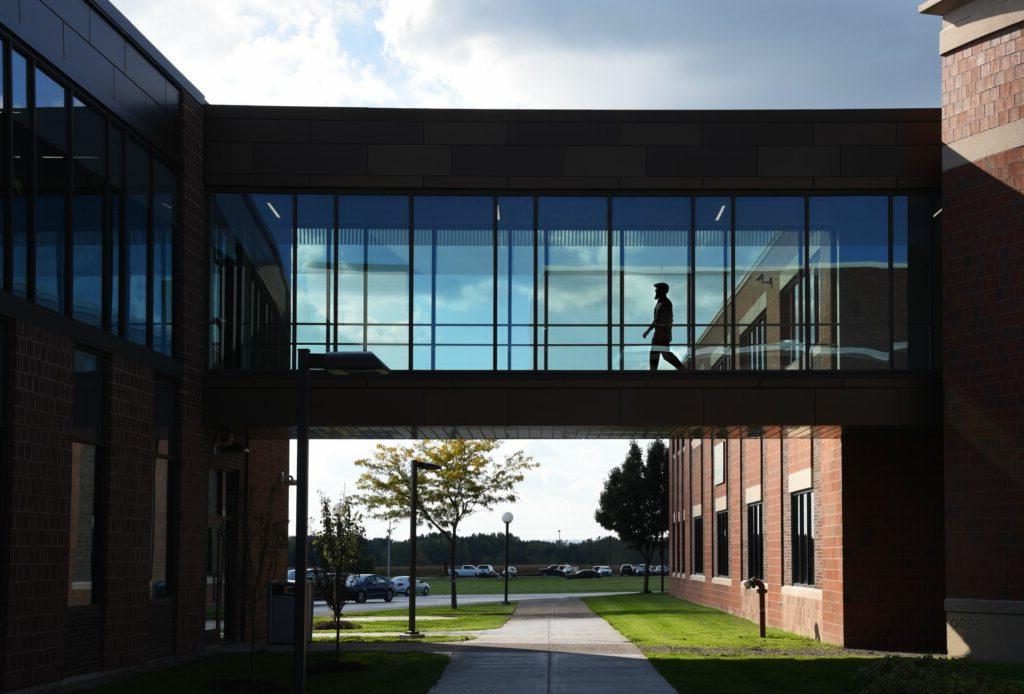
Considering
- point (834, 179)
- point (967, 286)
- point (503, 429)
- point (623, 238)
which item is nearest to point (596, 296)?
point (623, 238)

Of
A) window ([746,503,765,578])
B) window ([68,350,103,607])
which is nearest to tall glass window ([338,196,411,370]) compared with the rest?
window ([68,350,103,607])

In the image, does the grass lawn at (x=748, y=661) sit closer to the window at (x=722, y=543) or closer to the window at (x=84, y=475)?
the window at (x=722, y=543)

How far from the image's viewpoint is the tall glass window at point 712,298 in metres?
24.9

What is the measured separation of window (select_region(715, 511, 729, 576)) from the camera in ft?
135

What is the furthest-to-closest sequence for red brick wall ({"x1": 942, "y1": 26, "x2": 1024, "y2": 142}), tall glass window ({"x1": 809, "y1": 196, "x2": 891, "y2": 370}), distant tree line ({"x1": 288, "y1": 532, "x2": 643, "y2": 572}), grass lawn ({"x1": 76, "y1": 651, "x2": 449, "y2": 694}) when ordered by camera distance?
distant tree line ({"x1": 288, "y1": 532, "x2": 643, "y2": 572})
tall glass window ({"x1": 809, "y1": 196, "x2": 891, "y2": 370})
red brick wall ({"x1": 942, "y1": 26, "x2": 1024, "y2": 142})
grass lawn ({"x1": 76, "y1": 651, "x2": 449, "y2": 694})

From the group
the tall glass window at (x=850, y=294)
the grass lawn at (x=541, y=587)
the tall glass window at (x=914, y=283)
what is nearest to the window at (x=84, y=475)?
the tall glass window at (x=850, y=294)

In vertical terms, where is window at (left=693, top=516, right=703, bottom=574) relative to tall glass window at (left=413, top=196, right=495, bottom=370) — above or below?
below

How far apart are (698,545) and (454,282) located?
2556 centimetres

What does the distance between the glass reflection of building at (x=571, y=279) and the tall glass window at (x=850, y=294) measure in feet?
0.08

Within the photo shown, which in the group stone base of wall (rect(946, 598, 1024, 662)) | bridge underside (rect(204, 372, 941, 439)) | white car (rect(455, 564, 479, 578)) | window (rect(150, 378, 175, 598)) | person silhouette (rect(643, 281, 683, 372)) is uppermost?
person silhouette (rect(643, 281, 683, 372))

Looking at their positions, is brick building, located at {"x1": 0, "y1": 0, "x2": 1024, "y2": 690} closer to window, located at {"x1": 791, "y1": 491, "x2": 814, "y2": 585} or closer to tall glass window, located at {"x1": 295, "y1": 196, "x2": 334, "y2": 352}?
tall glass window, located at {"x1": 295, "y1": 196, "x2": 334, "y2": 352}

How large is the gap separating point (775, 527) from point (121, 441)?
1680 cm

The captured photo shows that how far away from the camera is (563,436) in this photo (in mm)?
26875

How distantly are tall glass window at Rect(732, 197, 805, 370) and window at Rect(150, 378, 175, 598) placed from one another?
1012cm
